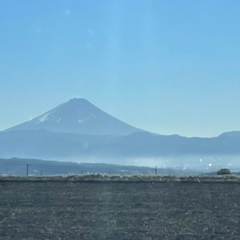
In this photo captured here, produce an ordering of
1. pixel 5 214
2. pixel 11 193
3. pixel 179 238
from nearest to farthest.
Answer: pixel 179 238 → pixel 5 214 → pixel 11 193

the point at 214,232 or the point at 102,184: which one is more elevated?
the point at 102,184

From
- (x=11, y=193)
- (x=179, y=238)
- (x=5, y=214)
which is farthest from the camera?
(x=11, y=193)

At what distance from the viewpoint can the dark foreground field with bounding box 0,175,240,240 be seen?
83.5 ft

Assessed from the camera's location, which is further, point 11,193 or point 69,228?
point 11,193

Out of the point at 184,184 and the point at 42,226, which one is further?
the point at 184,184

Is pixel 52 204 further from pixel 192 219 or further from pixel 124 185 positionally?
pixel 192 219

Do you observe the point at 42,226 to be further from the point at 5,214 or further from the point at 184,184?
the point at 184,184

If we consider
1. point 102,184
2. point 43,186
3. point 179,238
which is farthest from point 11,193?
point 179,238

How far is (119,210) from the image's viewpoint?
27.3m

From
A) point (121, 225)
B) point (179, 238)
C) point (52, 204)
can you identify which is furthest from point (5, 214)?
point (179, 238)

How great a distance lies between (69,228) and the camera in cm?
2581

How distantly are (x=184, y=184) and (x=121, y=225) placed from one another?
516cm

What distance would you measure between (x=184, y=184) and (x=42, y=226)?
22.0 ft

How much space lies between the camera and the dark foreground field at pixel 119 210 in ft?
83.5
